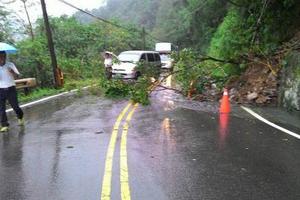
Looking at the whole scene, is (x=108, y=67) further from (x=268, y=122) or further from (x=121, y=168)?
(x=121, y=168)

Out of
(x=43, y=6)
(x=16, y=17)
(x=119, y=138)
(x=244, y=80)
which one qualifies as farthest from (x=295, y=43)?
(x=16, y=17)

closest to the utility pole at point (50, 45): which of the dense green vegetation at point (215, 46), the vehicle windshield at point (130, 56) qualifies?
the dense green vegetation at point (215, 46)

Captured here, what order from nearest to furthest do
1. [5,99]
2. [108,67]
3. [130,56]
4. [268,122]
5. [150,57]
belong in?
[5,99] → [268,122] → [108,67] → [130,56] → [150,57]

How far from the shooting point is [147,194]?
20.6ft

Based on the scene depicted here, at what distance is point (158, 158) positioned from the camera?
27.2 ft

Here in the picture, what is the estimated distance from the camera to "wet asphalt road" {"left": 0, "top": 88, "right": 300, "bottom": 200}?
21.2ft

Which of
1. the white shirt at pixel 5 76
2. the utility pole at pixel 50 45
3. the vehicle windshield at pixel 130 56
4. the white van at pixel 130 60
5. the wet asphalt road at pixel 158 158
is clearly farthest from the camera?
the vehicle windshield at pixel 130 56

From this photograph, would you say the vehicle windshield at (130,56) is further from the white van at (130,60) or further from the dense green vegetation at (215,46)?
the dense green vegetation at (215,46)

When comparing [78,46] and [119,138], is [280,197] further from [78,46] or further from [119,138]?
[78,46]

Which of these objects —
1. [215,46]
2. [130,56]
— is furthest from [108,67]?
[215,46]

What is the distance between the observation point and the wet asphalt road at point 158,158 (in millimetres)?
6465

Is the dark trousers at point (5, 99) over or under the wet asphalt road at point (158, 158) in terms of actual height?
over

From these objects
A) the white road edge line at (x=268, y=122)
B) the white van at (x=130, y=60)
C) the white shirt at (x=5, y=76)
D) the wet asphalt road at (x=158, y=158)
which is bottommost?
the white road edge line at (x=268, y=122)

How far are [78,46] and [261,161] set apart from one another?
3183 cm
